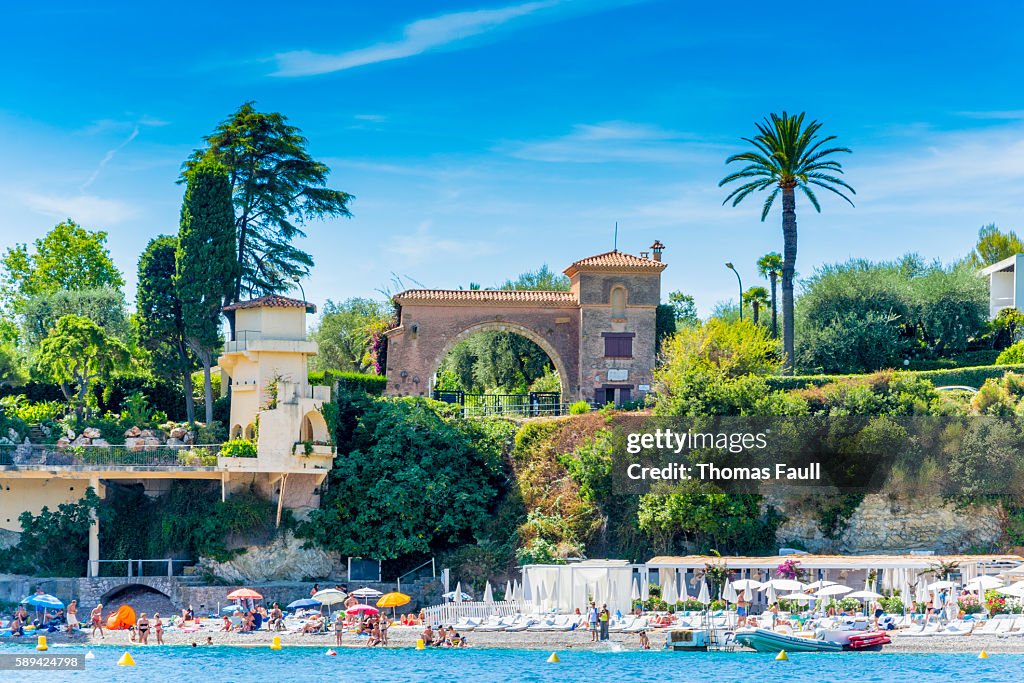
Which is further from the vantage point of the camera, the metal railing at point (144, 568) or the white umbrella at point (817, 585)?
the metal railing at point (144, 568)

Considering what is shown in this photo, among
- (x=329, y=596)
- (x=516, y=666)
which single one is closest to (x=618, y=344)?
(x=329, y=596)

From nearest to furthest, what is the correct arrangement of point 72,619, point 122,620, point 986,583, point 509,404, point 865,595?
1. point 986,583
2. point 865,595
3. point 122,620
4. point 72,619
5. point 509,404

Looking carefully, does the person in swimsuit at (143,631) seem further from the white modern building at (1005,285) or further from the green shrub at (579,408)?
the white modern building at (1005,285)

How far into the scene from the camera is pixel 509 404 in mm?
50781

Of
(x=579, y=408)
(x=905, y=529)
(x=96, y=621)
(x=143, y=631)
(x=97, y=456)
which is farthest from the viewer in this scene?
(x=579, y=408)

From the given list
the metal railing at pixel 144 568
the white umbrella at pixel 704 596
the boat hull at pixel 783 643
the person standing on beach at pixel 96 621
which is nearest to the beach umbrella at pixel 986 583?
the boat hull at pixel 783 643

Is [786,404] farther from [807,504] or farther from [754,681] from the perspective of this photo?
[754,681]

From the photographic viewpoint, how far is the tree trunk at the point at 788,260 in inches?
1989

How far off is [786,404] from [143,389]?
73.3 ft

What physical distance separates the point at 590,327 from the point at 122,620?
21.6m

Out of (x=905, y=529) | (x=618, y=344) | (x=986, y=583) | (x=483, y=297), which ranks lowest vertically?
(x=986, y=583)

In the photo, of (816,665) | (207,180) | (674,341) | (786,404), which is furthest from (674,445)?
(207,180)

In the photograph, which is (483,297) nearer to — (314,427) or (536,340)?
(536,340)

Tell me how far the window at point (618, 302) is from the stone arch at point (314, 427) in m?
13.1
